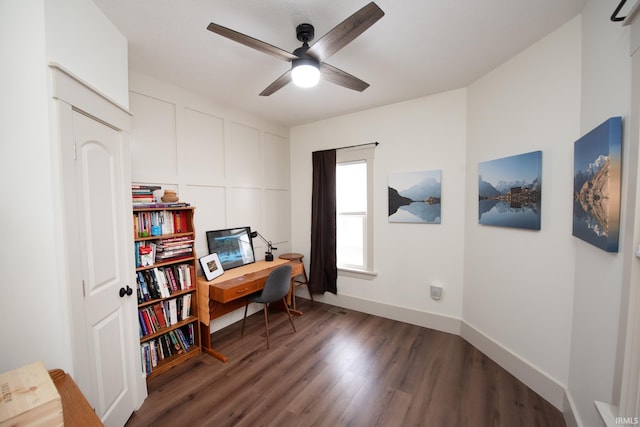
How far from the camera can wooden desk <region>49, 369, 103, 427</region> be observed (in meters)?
0.88

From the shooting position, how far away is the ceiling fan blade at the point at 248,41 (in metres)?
1.32

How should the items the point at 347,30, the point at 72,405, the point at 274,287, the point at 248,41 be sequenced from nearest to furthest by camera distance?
1. the point at 72,405
2. the point at 347,30
3. the point at 248,41
4. the point at 274,287

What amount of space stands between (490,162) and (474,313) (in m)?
1.54

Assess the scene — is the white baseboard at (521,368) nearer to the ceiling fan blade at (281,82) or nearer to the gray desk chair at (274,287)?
the gray desk chair at (274,287)

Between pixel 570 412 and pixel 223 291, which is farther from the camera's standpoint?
pixel 223 291

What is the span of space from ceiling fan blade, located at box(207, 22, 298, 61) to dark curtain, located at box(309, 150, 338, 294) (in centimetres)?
192

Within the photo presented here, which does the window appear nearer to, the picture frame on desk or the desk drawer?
the desk drawer

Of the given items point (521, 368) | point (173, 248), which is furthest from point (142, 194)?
point (521, 368)

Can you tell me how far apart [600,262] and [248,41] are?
233 cm

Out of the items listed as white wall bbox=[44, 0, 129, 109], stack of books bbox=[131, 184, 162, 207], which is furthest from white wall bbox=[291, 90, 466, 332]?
white wall bbox=[44, 0, 129, 109]

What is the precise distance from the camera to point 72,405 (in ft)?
3.11

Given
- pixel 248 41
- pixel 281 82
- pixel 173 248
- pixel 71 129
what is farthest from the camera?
pixel 173 248

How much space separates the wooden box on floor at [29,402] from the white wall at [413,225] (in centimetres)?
295

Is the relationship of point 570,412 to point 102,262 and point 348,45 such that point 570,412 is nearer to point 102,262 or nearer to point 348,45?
point 348,45
